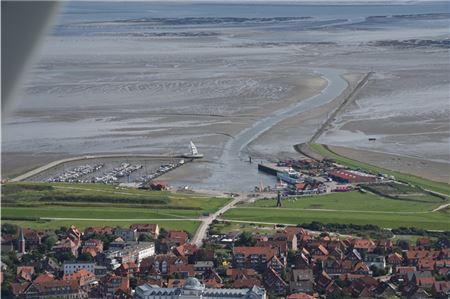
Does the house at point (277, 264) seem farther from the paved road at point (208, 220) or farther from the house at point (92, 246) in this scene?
the house at point (92, 246)

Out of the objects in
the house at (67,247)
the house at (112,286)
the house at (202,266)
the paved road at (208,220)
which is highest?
the house at (112,286)

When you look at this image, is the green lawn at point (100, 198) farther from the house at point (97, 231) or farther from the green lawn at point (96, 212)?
the house at point (97, 231)

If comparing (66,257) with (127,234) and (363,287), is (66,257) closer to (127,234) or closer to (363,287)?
(127,234)

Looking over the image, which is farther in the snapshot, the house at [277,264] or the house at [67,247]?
the house at [67,247]

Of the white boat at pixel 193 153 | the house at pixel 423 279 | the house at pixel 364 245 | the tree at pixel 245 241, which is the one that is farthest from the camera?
the white boat at pixel 193 153

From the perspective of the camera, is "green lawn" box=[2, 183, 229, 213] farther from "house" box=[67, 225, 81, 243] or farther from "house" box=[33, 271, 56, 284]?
"house" box=[33, 271, 56, 284]

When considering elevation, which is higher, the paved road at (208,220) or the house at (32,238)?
the house at (32,238)

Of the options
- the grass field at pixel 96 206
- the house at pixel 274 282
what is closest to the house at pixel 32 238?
the grass field at pixel 96 206

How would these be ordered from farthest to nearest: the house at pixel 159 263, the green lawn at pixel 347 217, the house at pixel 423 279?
the green lawn at pixel 347 217 → the house at pixel 159 263 → the house at pixel 423 279
